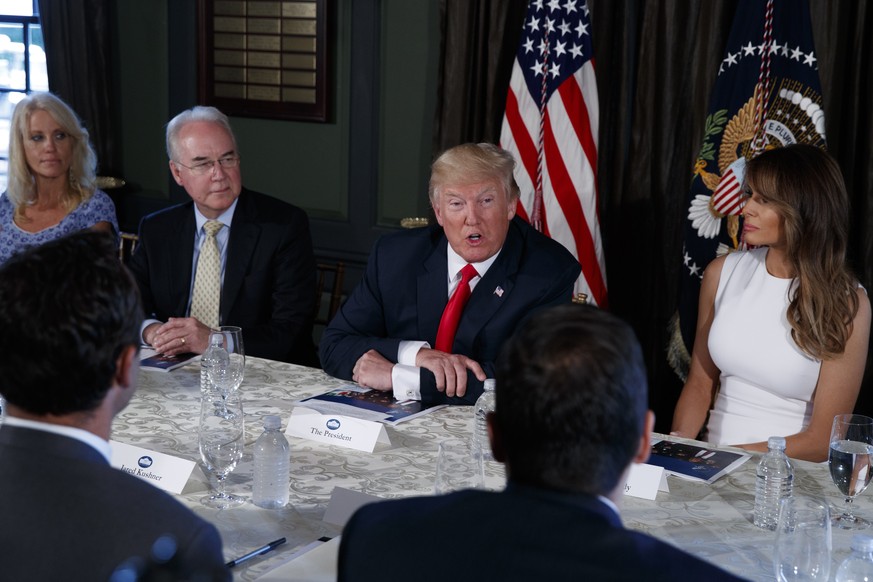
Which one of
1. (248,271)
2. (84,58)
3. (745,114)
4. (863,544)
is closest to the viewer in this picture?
(863,544)

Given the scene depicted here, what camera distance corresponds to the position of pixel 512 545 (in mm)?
1062

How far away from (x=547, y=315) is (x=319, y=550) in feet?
2.38

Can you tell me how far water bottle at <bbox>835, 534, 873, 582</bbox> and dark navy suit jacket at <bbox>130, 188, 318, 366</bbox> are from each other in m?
2.16

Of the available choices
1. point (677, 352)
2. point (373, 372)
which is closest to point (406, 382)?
point (373, 372)

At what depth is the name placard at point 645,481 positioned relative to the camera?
2.01 meters

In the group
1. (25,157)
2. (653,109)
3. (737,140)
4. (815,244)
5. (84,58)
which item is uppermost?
(84,58)

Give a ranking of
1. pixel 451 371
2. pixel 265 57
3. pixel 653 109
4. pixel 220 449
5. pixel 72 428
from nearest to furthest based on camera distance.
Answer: pixel 72 428 → pixel 220 449 → pixel 451 371 → pixel 653 109 → pixel 265 57

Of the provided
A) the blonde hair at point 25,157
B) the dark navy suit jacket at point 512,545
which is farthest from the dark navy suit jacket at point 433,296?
the blonde hair at point 25,157

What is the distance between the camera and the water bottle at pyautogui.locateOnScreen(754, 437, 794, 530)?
191 cm

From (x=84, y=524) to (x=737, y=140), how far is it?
3.06 m

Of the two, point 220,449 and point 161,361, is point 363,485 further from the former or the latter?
point 161,361

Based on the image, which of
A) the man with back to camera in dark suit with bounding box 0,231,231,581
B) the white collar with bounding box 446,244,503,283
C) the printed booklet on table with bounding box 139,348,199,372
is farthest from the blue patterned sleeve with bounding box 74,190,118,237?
the man with back to camera in dark suit with bounding box 0,231,231,581

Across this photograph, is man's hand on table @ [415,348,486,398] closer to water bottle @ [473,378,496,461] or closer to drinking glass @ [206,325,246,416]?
water bottle @ [473,378,496,461]

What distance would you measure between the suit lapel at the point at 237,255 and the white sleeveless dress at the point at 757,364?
5.14 feet
